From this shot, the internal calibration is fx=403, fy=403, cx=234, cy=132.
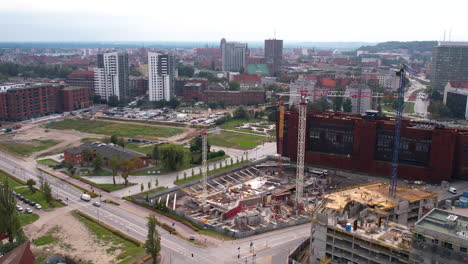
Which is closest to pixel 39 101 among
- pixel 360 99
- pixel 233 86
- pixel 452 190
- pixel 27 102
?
pixel 27 102

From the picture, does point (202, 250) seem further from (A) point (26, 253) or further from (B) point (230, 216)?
(A) point (26, 253)

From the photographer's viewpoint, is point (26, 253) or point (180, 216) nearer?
point (26, 253)

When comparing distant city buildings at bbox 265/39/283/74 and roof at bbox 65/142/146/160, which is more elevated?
distant city buildings at bbox 265/39/283/74

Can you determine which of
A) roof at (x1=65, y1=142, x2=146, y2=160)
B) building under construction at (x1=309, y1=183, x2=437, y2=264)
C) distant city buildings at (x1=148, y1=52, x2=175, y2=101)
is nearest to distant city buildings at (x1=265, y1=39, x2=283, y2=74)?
distant city buildings at (x1=148, y1=52, x2=175, y2=101)

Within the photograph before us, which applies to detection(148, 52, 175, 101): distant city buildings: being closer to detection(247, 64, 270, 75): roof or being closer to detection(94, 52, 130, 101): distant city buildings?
detection(94, 52, 130, 101): distant city buildings

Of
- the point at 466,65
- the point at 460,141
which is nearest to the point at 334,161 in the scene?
the point at 460,141

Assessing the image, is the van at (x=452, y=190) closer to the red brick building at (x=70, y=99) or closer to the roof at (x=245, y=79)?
the red brick building at (x=70, y=99)
